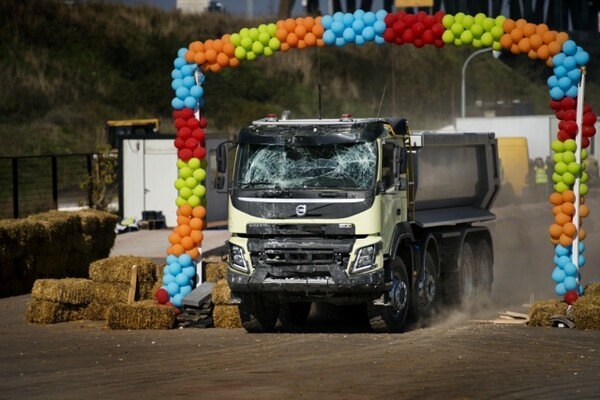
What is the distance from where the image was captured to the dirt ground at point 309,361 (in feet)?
53.3

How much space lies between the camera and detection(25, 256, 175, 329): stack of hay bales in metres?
23.6

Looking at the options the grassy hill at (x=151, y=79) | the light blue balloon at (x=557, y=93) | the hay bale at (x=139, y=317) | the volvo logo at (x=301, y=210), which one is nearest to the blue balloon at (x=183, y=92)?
the hay bale at (x=139, y=317)

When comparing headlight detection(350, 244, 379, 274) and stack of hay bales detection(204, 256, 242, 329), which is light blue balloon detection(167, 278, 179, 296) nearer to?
stack of hay bales detection(204, 256, 242, 329)

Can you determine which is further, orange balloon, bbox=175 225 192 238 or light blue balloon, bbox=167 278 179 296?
orange balloon, bbox=175 225 192 238

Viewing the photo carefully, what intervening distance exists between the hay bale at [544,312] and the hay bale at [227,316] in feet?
14.2

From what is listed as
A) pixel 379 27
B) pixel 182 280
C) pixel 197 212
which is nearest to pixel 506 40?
pixel 379 27

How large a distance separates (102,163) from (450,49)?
61793mm

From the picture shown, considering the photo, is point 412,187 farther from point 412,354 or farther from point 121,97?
point 121,97

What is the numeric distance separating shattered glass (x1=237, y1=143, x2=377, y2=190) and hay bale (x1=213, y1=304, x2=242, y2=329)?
2271mm

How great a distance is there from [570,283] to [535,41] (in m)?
3.68

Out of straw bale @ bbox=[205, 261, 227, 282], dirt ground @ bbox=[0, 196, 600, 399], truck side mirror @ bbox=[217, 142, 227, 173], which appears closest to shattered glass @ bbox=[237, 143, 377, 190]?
truck side mirror @ bbox=[217, 142, 227, 173]

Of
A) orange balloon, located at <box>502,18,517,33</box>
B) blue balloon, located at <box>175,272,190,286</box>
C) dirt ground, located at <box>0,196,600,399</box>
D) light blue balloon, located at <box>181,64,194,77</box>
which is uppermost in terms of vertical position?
orange balloon, located at <box>502,18,517,33</box>

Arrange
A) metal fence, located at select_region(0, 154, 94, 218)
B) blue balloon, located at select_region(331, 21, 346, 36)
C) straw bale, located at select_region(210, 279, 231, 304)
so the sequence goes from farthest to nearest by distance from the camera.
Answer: metal fence, located at select_region(0, 154, 94, 218)
blue balloon, located at select_region(331, 21, 346, 36)
straw bale, located at select_region(210, 279, 231, 304)

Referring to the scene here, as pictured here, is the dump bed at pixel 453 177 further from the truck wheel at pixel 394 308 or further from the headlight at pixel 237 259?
the headlight at pixel 237 259
